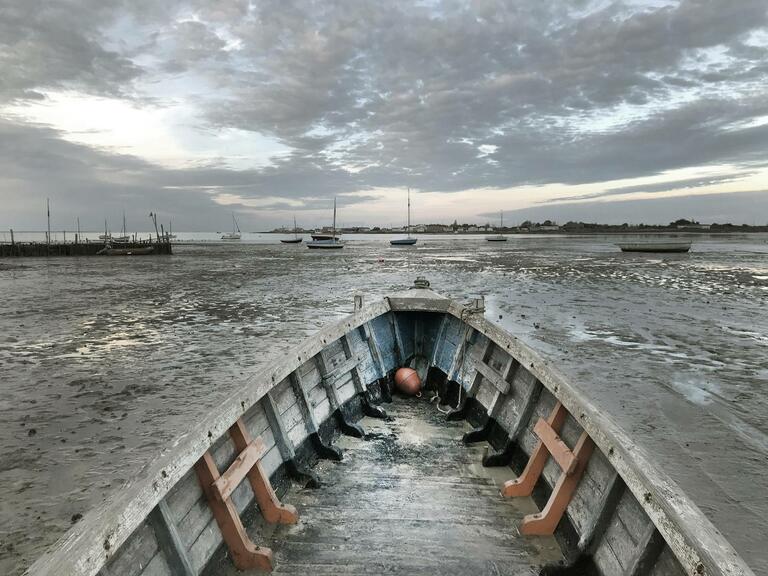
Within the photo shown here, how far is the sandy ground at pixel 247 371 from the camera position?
6191 millimetres

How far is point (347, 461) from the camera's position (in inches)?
223

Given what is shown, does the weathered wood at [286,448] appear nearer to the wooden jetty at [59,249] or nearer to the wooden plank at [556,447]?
the wooden plank at [556,447]

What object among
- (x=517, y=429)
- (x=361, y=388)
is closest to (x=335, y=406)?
(x=361, y=388)

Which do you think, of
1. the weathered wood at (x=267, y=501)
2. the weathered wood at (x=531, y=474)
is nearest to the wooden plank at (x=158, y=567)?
the weathered wood at (x=267, y=501)

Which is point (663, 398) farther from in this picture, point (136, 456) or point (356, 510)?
point (136, 456)

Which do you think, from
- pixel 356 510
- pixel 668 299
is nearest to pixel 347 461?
pixel 356 510

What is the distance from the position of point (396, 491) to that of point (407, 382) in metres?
3.15

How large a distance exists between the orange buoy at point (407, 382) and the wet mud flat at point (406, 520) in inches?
73.9

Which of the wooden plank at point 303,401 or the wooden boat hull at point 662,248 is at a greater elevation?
the wooden boat hull at point 662,248

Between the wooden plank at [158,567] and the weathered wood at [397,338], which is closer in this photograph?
the wooden plank at [158,567]

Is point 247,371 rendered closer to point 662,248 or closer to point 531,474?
point 531,474

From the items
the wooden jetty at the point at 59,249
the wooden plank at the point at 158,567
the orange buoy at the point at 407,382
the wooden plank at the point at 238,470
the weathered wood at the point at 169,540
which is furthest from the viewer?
the wooden jetty at the point at 59,249

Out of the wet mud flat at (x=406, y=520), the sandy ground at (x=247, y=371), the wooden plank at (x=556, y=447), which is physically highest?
the wooden plank at (x=556, y=447)

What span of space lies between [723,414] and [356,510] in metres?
7.70
